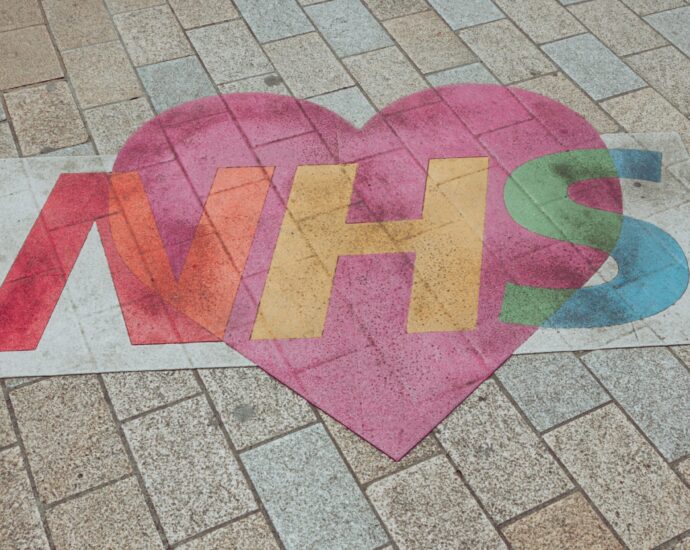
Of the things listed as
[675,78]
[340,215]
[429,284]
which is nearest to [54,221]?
[340,215]

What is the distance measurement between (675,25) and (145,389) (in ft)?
20.0

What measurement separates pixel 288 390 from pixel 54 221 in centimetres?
224

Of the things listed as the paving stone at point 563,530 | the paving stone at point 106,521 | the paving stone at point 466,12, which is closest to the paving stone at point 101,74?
the paving stone at point 466,12

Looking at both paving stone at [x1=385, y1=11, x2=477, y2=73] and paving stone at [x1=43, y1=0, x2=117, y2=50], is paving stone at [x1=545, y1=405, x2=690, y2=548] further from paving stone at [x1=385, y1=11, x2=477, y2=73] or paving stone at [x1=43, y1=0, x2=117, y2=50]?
paving stone at [x1=43, y1=0, x2=117, y2=50]

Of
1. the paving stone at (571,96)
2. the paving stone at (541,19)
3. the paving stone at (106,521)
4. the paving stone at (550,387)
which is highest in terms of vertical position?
the paving stone at (541,19)

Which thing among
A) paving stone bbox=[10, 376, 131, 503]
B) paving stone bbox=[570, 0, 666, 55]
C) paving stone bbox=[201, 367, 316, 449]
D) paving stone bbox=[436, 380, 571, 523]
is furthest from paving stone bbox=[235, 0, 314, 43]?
paving stone bbox=[436, 380, 571, 523]

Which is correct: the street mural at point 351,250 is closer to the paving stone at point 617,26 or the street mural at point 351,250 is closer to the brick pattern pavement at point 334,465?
the brick pattern pavement at point 334,465

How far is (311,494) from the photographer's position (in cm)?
466

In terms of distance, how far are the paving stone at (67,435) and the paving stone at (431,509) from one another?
1528mm

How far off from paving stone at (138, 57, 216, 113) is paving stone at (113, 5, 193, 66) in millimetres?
122

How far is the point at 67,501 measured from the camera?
4.63 metres

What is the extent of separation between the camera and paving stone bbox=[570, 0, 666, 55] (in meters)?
7.65

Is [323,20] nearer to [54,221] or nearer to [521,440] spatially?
[54,221]

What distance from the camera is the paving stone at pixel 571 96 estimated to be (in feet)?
22.4
